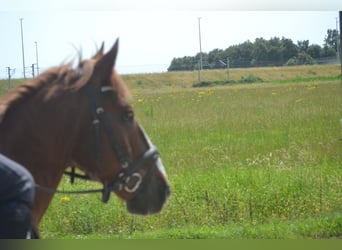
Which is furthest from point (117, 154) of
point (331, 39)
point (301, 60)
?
point (331, 39)

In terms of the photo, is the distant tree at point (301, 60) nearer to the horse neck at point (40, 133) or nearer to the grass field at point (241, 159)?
the grass field at point (241, 159)

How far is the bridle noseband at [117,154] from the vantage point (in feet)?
7.18

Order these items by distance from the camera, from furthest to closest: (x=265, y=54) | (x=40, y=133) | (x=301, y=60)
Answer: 1. (x=301, y=60)
2. (x=265, y=54)
3. (x=40, y=133)

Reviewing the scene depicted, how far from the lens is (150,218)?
3.84m

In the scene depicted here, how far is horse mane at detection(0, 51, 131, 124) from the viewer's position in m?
2.13

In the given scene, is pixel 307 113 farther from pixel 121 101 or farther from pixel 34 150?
pixel 34 150

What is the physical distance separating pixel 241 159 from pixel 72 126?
2212mm

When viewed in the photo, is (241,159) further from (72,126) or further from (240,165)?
(72,126)

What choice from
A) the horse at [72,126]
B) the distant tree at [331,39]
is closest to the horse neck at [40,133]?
the horse at [72,126]

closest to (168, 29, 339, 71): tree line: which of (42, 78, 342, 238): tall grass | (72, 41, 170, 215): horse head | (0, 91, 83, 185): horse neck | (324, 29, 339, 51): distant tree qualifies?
(324, 29, 339, 51): distant tree

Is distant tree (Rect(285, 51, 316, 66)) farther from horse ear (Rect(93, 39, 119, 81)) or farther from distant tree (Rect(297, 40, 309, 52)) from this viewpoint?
horse ear (Rect(93, 39, 119, 81))

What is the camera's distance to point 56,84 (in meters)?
2.21

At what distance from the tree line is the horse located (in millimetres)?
1610

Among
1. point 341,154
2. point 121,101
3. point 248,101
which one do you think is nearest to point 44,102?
point 121,101
